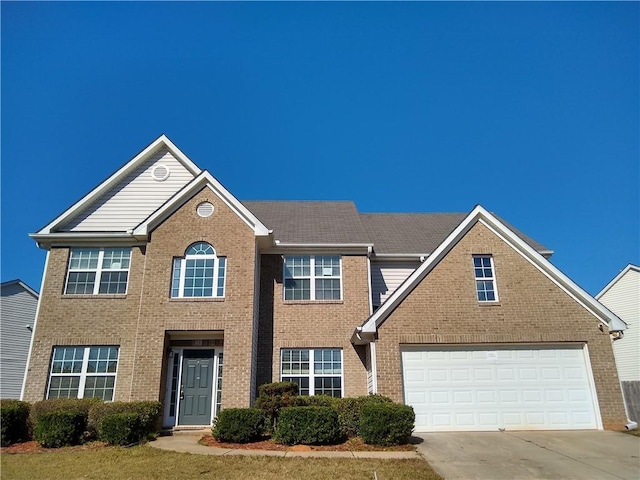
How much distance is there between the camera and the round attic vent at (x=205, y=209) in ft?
53.2

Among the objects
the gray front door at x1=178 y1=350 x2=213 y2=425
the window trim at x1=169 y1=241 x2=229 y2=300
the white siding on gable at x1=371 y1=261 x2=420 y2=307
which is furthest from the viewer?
the white siding on gable at x1=371 y1=261 x2=420 y2=307

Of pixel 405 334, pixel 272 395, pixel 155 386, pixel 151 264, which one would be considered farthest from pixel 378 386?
pixel 151 264

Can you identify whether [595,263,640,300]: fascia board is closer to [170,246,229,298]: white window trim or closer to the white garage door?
the white garage door

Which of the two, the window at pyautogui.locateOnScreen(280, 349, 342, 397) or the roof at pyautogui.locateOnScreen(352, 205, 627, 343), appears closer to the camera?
the roof at pyautogui.locateOnScreen(352, 205, 627, 343)

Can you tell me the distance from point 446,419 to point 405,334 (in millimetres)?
2761

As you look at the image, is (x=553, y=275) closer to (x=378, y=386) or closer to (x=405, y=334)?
(x=405, y=334)

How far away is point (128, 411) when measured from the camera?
41.4 ft

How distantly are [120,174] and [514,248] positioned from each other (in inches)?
594

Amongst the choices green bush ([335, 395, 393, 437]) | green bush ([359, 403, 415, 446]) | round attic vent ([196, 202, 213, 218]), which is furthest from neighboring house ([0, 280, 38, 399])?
green bush ([359, 403, 415, 446])

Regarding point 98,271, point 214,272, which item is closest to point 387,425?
point 214,272

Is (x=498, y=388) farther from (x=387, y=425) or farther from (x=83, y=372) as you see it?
(x=83, y=372)

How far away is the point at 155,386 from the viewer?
14.1 meters

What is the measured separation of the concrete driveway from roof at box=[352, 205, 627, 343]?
343 cm

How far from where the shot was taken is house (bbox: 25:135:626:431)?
1393 cm
